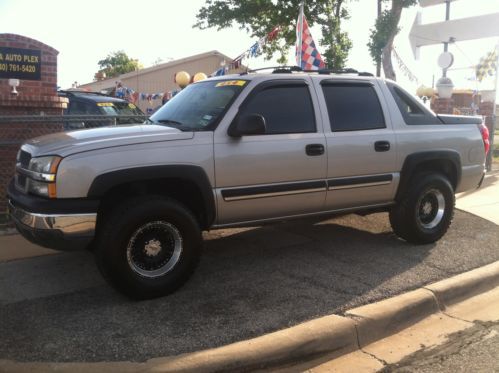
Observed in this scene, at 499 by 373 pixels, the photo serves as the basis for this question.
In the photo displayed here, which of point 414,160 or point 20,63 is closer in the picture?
point 414,160

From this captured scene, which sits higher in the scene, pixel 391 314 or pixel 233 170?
pixel 233 170

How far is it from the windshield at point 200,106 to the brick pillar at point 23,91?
275 centimetres

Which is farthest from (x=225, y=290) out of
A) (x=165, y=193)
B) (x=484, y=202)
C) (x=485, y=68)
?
(x=485, y=68)

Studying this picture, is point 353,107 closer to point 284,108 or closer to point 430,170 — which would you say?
point 284,108

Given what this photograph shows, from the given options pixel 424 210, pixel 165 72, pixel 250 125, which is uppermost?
pixel 165 72

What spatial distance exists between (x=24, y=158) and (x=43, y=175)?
2.09ft

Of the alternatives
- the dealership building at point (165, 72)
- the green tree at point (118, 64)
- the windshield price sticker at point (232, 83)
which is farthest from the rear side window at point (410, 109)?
the green tree at point (118, 64)

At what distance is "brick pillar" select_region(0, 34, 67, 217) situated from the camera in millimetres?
6875

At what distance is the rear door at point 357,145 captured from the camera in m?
5.00

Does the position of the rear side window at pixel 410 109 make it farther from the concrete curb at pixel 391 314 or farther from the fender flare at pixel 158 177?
the fender flare at pixel 158 177

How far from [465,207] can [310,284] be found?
15.1 feet

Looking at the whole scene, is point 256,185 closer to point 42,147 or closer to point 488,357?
point 42,147

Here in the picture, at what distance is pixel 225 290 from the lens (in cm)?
435

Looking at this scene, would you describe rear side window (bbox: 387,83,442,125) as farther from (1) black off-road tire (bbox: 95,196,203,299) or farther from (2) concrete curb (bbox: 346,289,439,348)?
(1) black off-road tire (bbox: 95,196,203,299)
